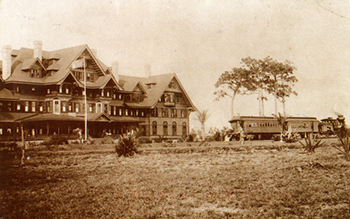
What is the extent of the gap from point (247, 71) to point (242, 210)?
754 cm

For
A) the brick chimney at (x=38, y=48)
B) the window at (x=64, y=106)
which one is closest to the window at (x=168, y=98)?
the window at (x=64, y=106)

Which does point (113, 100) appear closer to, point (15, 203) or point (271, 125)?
point (271, 125)

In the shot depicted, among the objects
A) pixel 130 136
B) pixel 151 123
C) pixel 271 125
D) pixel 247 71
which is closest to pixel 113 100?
pixel 151 123

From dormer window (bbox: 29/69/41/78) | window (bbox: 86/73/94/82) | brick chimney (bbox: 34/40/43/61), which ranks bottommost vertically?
brick chimney (bbox: 34/40/43/61)

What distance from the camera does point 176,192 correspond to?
7.55 meters

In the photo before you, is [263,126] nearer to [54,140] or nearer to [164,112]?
[164,112]

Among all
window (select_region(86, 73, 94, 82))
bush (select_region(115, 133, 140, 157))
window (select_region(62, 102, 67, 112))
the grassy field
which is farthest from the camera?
window (select_region(86, 73, 94, 82))

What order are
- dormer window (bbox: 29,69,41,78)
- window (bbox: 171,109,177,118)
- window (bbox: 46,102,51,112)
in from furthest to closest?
window (bbox: 171,109,177,118) → window (bbox: 46,102,51,112) → dormer window (bbox: 29,69,41,78)

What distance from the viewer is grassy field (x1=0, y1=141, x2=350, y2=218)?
647 cm

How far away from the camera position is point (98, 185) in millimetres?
7977

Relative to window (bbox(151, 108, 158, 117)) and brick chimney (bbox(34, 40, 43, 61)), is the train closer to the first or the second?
window (bbox(151, 108, 158, 117))

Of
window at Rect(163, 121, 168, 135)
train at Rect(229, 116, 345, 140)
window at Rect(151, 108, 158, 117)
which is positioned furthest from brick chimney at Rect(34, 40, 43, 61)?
window at Rect(163, 121, 168, 135)

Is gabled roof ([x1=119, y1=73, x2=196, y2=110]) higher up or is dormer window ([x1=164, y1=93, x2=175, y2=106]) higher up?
gabled roof ([x1=119, y1=73, x2=196, y2=110])

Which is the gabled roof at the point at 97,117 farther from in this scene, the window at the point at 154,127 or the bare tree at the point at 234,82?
the bare tree at the point at 234,82
